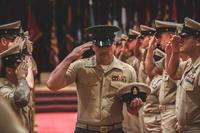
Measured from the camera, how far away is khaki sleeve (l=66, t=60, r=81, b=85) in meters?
3.66

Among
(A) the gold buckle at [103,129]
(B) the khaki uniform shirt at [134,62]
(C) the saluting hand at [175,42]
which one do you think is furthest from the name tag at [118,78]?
(B) the khaki uniform shirt at [134,62]

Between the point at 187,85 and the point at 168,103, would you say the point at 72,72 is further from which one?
the point at 168,103

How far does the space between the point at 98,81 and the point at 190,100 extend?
73 centimetres

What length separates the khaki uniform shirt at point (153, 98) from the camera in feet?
16.7

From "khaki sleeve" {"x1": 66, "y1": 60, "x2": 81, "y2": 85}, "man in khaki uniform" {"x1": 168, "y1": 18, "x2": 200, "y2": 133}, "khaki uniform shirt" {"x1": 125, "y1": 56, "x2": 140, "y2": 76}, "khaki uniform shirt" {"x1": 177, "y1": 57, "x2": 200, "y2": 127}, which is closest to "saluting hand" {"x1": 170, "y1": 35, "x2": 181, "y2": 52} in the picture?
"man in khaki uniform" {"x1": 168, "y1": 18, "x2": 200, "y2": 133}

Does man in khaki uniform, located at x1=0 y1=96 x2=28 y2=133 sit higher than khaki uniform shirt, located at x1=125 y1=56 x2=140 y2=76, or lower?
higher

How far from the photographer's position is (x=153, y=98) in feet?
17.0

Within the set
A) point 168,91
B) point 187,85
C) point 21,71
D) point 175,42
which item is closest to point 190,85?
point 187,85

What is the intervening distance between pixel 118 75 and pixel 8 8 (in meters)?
9.85

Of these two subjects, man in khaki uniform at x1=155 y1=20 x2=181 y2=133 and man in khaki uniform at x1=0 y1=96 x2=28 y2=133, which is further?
man in khaki uniform at x1=155 y1=20 x2=181 y2=133

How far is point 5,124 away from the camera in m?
0.88

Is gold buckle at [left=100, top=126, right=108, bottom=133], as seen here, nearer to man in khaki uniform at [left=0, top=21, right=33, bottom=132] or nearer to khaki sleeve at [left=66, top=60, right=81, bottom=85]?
khaki sleeve at [left=66, top=60, right=81, bottom=85]

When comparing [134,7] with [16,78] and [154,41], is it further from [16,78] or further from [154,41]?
[16,78]

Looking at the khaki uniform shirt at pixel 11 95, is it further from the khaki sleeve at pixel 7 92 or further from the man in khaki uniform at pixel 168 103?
the man in khaki uniform at pixel 168 103
